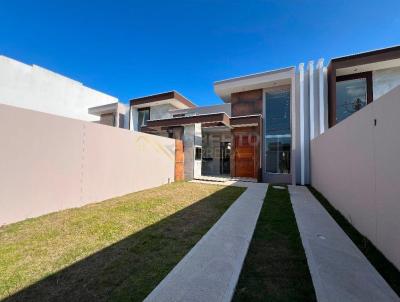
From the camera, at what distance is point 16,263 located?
273 centimetres

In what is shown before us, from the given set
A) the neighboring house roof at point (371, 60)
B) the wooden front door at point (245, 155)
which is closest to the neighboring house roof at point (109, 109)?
the wooden front door at point (245, 155)

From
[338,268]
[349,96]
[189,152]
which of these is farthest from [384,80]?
[338,268]

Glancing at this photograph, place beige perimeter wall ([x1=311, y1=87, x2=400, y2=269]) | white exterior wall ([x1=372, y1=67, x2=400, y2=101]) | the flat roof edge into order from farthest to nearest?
the flat roof edge → white exterior wall ([x1=372, y1=67, x2=400, y2=101]) → beige perimeter wall ([x1=311, y1=87, x2=400, y2=269])

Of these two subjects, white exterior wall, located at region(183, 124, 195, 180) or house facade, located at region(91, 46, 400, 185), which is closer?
house facade, located at region(91, 46, 400, 185)

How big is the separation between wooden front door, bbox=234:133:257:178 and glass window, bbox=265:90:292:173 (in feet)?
3.06

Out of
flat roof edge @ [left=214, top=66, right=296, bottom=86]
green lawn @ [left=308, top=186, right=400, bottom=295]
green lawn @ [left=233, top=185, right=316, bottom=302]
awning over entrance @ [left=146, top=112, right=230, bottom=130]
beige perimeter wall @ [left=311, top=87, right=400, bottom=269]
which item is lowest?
green lawn @ [left=233, top=185, right=316, bottom=302]

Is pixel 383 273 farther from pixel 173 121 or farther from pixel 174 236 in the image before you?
pixel 173 121

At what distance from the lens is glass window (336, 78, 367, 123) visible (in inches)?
442

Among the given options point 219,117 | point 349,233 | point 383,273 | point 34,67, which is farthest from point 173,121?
point 34,67

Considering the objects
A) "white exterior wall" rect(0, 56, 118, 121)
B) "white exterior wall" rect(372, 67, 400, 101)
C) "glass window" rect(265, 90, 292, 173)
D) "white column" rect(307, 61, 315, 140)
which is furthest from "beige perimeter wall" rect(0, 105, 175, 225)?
"white exterior wall" rect(0, 56, 118, 121)

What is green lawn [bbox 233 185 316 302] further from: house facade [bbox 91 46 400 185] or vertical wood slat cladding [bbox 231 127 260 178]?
vertical wood slat cladding [bbox 231 127 260 178]

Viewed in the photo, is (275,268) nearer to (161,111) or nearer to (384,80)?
(384,80)

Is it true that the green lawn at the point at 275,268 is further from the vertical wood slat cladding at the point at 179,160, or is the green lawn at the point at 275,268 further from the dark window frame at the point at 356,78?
the dark window frame at the point at 356,78

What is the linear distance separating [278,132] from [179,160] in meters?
6.62
